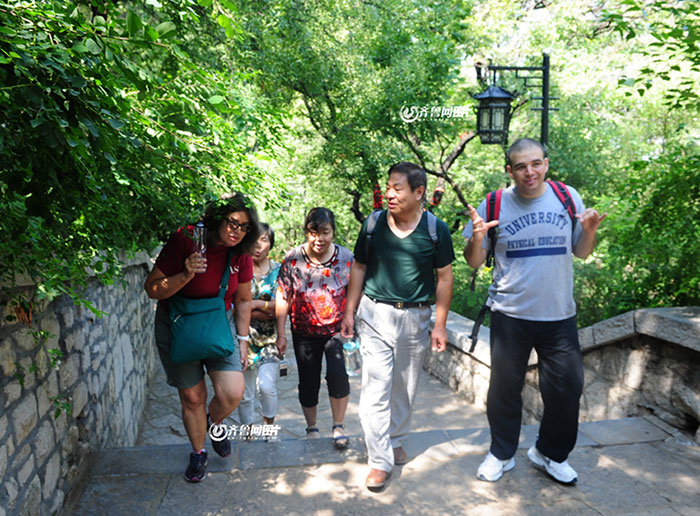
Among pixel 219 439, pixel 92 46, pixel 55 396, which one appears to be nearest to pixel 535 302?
pixel 219 439

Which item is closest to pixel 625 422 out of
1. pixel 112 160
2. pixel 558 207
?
pixel 558 207

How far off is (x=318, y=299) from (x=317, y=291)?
6 centimetres

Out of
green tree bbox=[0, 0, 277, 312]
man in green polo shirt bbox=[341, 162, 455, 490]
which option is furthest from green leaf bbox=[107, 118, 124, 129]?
man in green polo shirt bbox=[341, 162, 455, 490]

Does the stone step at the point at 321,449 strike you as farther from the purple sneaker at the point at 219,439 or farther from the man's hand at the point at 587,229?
the man's hand at the point at 587,229

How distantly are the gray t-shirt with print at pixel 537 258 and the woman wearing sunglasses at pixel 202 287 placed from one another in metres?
1.45

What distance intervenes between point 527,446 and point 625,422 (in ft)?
3.00

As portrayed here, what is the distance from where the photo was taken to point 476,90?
1178 cm

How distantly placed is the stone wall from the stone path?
10.4 inches

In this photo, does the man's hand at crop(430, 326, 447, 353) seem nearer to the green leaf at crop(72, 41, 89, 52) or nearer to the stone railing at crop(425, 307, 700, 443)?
the stone railing at crop(425, 307, 700, 443)

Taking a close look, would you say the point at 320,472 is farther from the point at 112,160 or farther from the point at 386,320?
the point at 112,160

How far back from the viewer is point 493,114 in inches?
313

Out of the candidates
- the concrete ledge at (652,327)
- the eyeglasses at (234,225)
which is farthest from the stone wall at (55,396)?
the concrete ledge at (652,327)

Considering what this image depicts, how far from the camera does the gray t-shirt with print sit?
301 centimetres

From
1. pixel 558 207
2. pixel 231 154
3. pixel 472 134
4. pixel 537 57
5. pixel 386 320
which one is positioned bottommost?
pixel 386 320
